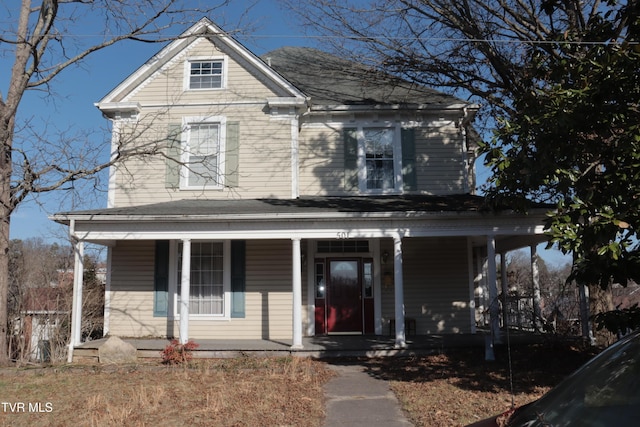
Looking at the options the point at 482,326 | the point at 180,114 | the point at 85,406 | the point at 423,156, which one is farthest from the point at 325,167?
the point at 85,406

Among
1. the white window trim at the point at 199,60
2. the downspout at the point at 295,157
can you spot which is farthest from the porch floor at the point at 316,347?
the white window trim at the point at 199,60

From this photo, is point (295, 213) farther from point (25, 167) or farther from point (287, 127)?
point (25, 167)

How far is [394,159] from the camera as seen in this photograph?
14.4 m

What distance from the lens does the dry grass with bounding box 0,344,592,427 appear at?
700 cm

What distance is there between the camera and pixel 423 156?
14.5 meters

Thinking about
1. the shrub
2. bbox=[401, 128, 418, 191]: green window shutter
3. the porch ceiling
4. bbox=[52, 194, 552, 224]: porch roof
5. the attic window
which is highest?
the attic window

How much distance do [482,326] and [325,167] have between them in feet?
21.7

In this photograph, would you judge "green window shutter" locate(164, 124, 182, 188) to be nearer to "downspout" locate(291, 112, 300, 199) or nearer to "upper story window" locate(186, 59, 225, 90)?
"upper story window" locate(186, 59, 225, 90)

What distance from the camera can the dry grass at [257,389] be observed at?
7.00 meters

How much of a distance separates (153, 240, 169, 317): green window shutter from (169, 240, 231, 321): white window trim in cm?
10

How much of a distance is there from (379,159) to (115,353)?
8001mm

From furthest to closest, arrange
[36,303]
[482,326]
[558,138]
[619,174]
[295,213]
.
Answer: [482,326], [36,303], [295,213], [558,138], [619,174]

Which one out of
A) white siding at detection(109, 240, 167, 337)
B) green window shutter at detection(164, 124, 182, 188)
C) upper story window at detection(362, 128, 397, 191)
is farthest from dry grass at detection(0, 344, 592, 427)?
green window shutter at detection(164, 124, 182, 188)

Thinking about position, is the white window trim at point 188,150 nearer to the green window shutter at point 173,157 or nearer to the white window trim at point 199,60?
the green window shutter at point 173,157
